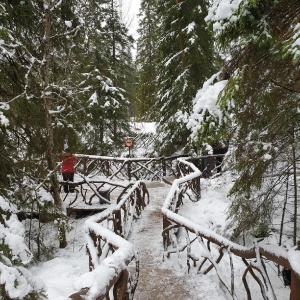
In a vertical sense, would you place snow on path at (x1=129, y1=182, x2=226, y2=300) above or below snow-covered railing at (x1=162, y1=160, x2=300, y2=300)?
below

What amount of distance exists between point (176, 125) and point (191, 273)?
949cm

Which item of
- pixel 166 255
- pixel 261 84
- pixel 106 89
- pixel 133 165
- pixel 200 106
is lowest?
pixel 166 255

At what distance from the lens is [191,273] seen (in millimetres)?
4789

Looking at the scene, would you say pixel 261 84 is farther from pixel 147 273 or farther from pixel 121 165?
pixel 121 165

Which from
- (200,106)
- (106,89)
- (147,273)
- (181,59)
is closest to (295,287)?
(200,106)

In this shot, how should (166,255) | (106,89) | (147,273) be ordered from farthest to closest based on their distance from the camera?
(106,89), (166,255), (147,273)

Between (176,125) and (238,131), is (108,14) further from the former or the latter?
(238,131)

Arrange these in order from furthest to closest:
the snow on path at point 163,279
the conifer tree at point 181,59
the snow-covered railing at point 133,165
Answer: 1. the conifer tree at point 181,59
2. the snow-covered railing at point 133,165
3. the snow on path at point 163,279

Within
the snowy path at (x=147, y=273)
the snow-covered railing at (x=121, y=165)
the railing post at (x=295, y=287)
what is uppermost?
the snow-covered railing at (x=121, y=165)

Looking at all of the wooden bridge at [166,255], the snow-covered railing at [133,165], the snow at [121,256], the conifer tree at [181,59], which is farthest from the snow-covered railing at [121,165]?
the wooden bridge at [166,255]

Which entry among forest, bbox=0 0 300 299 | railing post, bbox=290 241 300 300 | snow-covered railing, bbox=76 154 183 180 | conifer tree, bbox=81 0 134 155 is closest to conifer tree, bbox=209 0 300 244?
forest, bbox=0 0 300 299

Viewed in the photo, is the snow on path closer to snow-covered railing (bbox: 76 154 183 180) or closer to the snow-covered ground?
the snow-covered ground

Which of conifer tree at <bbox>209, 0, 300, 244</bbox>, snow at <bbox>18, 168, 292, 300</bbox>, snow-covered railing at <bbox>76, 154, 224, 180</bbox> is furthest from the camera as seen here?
snow-covered railing at <bbox>76, 154, 224, 180</bbox>

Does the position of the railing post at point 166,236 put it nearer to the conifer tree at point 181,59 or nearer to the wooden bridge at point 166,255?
the wooden bridge at point 166,255
